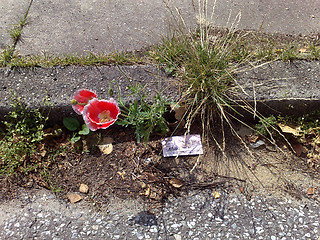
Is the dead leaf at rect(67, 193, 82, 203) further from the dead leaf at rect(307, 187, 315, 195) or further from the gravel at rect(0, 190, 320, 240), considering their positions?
the dead leaf at rect(307, 187, 315, 195)

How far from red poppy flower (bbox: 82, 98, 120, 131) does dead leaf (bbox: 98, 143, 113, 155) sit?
355 millimetres

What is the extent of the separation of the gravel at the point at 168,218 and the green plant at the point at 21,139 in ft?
0.70

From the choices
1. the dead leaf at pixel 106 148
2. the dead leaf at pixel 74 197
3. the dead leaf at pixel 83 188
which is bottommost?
the dead leaf at pixel 74 197

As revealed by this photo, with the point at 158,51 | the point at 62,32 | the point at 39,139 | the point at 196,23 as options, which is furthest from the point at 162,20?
the point at 39,139

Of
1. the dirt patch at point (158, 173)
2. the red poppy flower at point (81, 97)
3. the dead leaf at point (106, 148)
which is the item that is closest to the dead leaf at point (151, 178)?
the dirt patch at point (158, 173)

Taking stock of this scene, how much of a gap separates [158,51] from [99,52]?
1.64 feet

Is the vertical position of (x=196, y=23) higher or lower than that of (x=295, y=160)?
higher

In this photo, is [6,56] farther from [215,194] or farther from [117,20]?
[215,194]

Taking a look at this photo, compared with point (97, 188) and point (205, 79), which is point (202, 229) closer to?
point (97, 188)

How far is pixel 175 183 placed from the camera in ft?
6.44

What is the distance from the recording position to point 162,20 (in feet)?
8.77

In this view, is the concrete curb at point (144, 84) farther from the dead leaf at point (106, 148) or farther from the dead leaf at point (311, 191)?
the dead leaf at point (311, 191)

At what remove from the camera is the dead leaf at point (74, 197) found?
1.89 meters

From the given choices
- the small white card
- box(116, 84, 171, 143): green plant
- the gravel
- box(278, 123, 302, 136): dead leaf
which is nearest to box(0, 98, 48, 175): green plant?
the gravel
